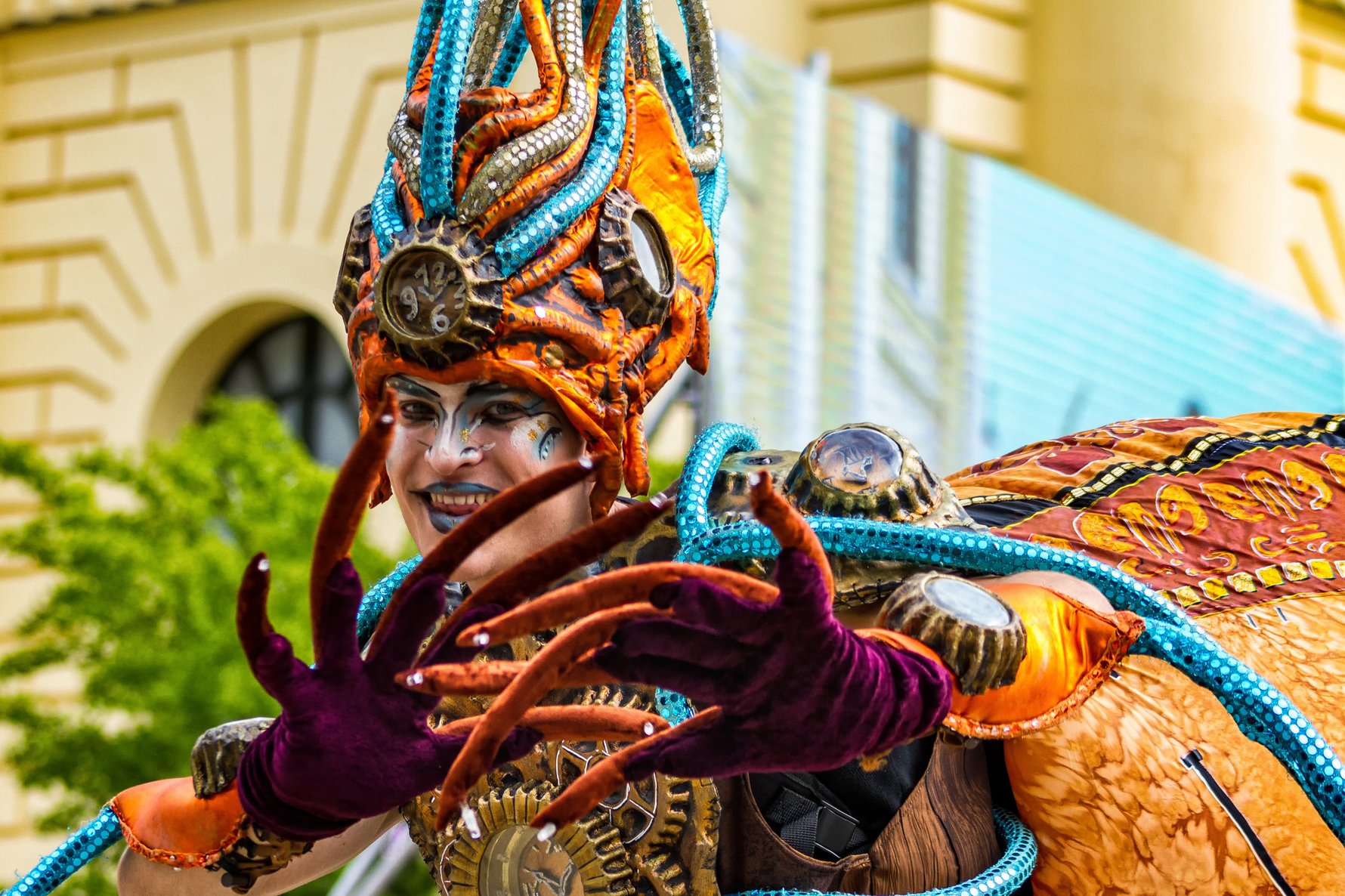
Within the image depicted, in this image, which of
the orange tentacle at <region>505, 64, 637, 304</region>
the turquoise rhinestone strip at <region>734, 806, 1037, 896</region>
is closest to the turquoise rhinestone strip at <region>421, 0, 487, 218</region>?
the orange tentacle at <region>505, 64, 637, 304</region>

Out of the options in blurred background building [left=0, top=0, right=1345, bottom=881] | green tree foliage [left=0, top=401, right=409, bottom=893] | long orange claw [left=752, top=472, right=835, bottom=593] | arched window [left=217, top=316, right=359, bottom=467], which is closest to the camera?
long orange claw [left=752, top=472, right=835, bottom=593]

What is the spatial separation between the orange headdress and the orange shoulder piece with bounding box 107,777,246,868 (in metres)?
0.43

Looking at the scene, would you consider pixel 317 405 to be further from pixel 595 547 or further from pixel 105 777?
pixel 595 547

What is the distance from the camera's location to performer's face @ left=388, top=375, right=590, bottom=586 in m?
2.12

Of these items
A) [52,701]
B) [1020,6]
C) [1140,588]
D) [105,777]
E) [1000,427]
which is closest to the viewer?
[1140,588]

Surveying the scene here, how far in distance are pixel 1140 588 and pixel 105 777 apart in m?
5.94

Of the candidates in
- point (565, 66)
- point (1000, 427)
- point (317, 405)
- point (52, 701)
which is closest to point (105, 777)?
point (52, 701)

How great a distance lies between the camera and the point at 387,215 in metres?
2.15

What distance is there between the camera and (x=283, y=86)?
10250 millimetres

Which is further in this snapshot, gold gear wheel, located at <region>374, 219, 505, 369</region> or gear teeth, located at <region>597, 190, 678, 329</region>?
gear teeth, located at <region>597, 190, 678, 329</region>

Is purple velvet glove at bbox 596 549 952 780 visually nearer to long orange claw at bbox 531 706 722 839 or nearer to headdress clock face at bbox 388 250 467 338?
long orange claw at bbox 531 706 722 839

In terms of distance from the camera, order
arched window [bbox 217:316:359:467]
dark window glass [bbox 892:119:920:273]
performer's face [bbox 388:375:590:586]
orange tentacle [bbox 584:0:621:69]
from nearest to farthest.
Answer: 1. performer's face [bbox 388:375:590:586]
2. orange tentacle [bbox 584:0:621:69]
3. dark window glass [bbox 892:119:920:273]
4. arched window [bbox 217:316:359:467]

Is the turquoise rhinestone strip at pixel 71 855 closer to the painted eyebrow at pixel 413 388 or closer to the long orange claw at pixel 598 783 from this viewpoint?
the painted eyebrow at pixel 413 388

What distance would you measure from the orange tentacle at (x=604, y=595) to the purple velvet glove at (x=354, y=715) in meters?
0.10
